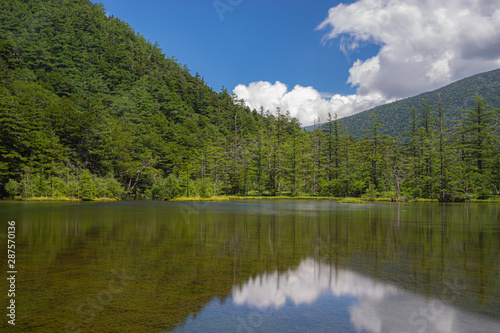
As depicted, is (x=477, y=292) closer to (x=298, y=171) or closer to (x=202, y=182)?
(x=202, y=182)

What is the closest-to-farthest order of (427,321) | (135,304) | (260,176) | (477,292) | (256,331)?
(256,331) < (427,321) < (135,304) < (477,292) < (260,176)

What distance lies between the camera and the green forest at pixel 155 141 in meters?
40.9

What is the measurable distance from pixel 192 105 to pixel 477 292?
105m

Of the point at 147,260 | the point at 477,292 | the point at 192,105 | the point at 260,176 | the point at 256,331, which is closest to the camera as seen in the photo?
the point at 256,331

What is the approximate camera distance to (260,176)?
61531 mm

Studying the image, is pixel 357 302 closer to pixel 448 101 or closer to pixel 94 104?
pixel 94 104

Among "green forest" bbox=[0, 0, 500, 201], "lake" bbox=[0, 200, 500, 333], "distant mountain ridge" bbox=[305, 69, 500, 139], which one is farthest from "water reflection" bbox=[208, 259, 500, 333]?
"distant mountain ridge" bbox=[305, 69, 500, 139]

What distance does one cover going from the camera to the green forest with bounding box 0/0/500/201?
40.9 metres

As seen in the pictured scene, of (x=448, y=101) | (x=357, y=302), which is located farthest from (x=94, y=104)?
(x=448, y=101)

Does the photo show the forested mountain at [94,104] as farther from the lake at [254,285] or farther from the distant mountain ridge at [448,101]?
the distant mountain ridge at [448,101]

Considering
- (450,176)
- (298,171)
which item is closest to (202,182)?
(298,171)

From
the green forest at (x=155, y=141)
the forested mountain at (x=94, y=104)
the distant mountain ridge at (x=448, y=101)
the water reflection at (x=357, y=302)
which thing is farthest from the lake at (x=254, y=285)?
the distant mountain ridge at (x=448, y=101)

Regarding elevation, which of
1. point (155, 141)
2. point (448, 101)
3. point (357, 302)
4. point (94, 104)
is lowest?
point (357, 302)

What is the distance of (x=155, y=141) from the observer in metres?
63.7
